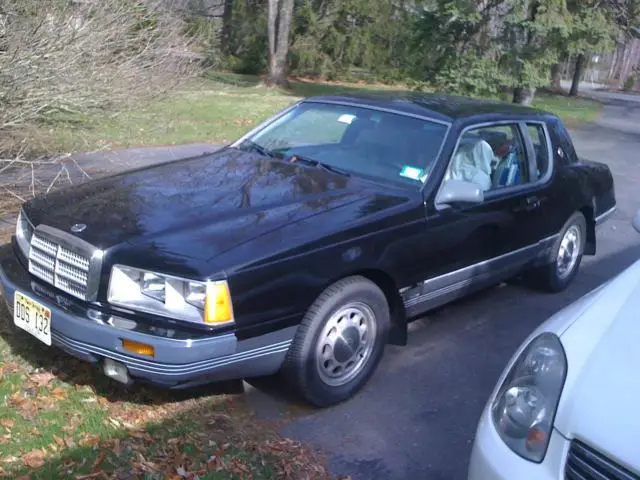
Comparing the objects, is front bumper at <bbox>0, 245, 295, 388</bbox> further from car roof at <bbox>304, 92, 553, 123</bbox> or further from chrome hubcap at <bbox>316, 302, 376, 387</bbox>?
car roof at <bbox>304, 92, 553, 123</bbox>

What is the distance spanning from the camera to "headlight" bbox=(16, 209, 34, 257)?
404 cm

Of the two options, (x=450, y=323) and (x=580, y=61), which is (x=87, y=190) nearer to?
(x=450, y=323)

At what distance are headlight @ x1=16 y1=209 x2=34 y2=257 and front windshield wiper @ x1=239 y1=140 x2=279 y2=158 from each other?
166cm

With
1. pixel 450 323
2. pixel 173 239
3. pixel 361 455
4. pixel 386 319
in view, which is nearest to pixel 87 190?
pixel 173 239

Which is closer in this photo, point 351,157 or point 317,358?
point 317,358

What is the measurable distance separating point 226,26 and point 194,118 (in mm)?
19953

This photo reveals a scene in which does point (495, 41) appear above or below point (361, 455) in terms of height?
above

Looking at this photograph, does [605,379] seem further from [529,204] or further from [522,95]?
[522,95]

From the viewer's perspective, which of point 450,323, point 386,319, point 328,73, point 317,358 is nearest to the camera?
point 317,358

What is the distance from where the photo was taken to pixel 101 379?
4160mm

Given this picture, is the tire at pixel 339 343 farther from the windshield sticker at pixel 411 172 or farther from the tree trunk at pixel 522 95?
the tree trunk at pixel 522 95

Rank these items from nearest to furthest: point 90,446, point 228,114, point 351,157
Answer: point 90,446
point 351,157
point 228,114

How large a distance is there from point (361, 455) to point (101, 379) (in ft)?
5.00

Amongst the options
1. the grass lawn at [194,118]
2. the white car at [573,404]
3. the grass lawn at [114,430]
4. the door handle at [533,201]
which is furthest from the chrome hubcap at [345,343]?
the grass lawn at [194,118]
